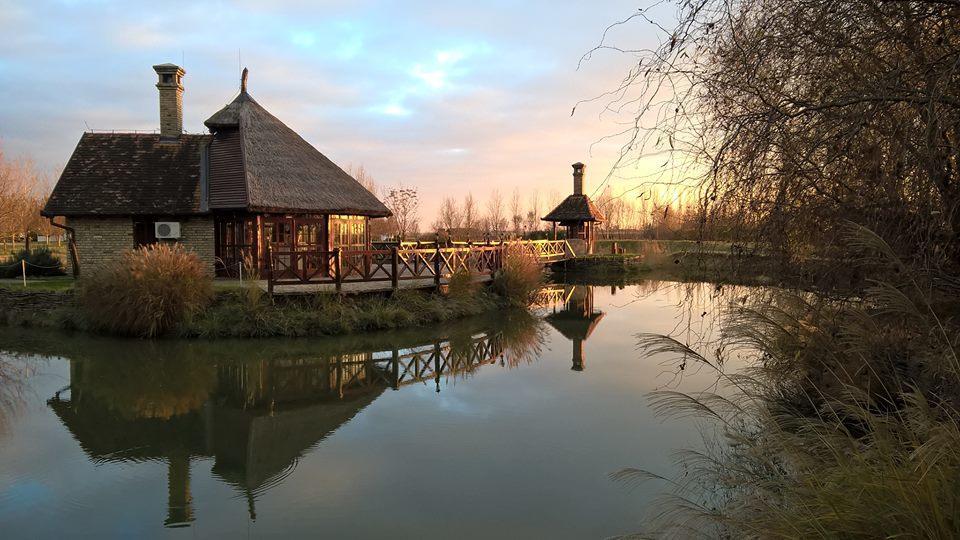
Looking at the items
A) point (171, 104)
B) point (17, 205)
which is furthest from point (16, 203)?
point (171, 104)

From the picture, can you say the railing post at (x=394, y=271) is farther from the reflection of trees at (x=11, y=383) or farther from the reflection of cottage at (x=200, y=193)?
the reflection of trees at (x=11, y=383)

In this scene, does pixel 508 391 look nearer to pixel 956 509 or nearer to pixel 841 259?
pixel 841 259

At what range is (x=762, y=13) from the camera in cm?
346

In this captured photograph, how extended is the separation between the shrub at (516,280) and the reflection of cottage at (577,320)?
1.05 metres

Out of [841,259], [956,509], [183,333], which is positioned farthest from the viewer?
[183,333]

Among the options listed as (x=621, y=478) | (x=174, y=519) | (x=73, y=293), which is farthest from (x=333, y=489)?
(x=73, y=293)

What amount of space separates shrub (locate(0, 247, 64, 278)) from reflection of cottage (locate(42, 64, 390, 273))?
4.30 m

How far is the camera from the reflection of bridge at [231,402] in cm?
641

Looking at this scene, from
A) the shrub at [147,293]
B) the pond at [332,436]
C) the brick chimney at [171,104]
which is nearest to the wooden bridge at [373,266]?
the shrub at [147,293]

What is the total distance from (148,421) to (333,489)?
3.60 meters

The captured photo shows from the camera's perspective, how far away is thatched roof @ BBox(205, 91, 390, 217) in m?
15.7

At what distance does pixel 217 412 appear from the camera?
8.09 meters

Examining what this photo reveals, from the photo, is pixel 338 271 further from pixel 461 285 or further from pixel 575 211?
pixel 575 211

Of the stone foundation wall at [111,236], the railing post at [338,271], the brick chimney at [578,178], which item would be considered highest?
the brick chimney at [578,178]
